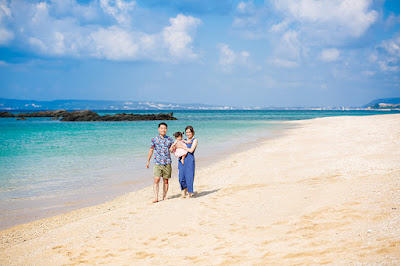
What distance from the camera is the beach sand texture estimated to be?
399cm

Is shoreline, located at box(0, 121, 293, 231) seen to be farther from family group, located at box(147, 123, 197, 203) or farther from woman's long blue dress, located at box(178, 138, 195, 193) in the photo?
woman's long blue dress, located at box(178, 138, 195, 193)

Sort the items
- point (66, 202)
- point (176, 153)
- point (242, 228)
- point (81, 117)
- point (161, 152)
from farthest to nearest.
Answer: point (81, 117) < point (66, 202) < point (176, 153) < point (161, 152) < point (242, 228)

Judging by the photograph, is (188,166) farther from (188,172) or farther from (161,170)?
(161,170)

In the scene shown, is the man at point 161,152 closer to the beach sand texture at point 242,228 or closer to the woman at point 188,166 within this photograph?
the woman at point 188,166

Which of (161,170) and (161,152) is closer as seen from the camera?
(161,152)

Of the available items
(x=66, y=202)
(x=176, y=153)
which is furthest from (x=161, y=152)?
(x=66, y=202)

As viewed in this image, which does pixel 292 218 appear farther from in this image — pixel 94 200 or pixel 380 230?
pixel 94 200

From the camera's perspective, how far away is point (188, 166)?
7555 millimetres

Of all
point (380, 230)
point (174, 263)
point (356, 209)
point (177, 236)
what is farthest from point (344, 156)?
point (174, 263)

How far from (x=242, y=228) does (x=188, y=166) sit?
2762mm

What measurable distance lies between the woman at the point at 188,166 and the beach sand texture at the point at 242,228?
0.36m

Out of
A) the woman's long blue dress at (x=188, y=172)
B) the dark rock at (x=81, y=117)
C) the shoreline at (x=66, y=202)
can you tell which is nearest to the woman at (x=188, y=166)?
the woman's long blue dress at (x=188, y=172)

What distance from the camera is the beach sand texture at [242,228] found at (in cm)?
399

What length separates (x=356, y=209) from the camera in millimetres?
5219
